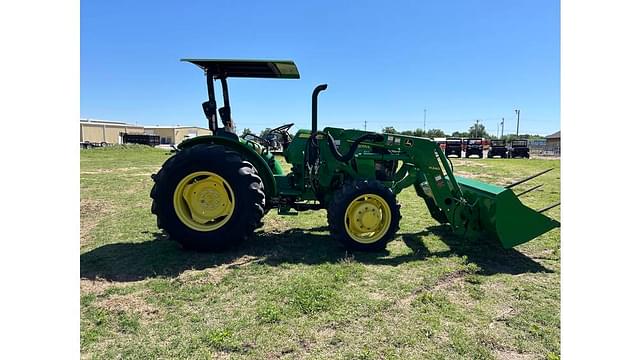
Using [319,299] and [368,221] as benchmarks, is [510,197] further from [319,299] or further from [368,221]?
[319,299]

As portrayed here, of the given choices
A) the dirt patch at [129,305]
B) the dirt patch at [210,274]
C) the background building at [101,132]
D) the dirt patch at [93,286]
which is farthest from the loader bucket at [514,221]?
the background building at [101,132]

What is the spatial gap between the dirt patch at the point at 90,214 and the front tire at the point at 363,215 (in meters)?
3.76

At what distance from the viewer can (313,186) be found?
19.3 ft

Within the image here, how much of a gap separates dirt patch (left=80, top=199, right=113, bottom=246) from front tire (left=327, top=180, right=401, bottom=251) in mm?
3757

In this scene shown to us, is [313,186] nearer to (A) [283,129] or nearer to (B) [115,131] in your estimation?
(A) [283,129]

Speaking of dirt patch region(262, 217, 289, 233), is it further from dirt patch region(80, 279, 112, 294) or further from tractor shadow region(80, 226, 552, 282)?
dirt patch region(80, 279, 112, 294)

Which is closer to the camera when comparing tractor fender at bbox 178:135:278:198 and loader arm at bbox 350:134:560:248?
loader arm at bbox 350:134:560:248

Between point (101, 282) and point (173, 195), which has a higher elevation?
point (173, 195)

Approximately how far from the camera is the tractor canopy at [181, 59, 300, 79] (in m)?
5.39

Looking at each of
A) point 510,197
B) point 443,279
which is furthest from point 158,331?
point 510,197

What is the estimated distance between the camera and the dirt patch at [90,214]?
6492 mm

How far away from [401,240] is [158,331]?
12.3ft

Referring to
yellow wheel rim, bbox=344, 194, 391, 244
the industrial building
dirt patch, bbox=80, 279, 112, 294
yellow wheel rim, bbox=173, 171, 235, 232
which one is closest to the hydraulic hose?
yellow wheel rim, bbox=344, 194, 391, 244

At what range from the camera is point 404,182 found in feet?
19.5
